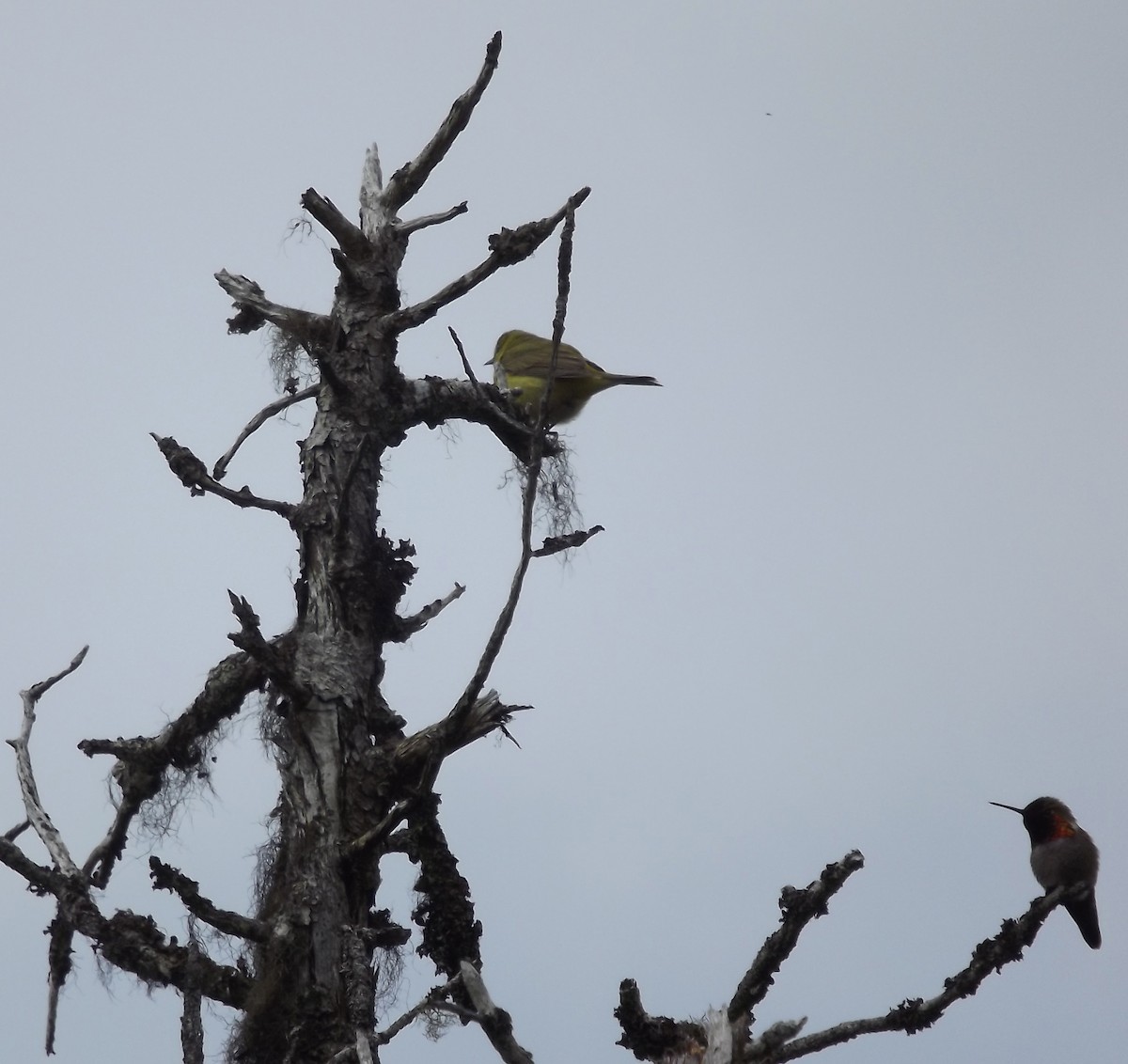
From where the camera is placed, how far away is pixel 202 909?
430 cm

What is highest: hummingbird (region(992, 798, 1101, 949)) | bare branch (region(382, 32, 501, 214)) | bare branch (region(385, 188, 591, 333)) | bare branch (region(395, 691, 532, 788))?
bare branch (region(382, 32, 501, 214))

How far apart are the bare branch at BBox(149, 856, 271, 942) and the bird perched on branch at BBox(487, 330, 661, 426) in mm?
2913

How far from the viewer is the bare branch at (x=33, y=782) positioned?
15.1ft

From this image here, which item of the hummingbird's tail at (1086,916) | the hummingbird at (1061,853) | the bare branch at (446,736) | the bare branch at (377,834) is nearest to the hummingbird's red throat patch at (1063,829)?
the hummingbird at (1061,853)

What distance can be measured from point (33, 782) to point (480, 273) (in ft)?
8.54

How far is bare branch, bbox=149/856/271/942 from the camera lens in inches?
170

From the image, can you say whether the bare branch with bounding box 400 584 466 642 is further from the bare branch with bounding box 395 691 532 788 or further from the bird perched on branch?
the bird perched on branch

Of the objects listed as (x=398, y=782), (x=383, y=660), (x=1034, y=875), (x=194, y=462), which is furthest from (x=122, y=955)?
(x=1034, y=875)

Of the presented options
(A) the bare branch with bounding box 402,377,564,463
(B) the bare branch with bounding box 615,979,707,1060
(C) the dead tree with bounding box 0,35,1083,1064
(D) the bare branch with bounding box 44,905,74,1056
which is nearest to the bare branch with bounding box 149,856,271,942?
(C) the dead tree with bounding box 0,35,1083,1064

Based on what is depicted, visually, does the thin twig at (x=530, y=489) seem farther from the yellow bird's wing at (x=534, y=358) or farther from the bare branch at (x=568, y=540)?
the yellow bird's wing at (x=534, y=358)

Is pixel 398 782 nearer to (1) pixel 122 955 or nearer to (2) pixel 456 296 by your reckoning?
(1) pixel 122 955

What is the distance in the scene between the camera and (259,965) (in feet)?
14.4

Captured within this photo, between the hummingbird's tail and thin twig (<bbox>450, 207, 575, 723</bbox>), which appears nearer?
thin twig (<bbox>450, 207, 575, 723</bbox>)

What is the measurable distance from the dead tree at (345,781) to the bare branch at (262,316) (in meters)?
0.01
